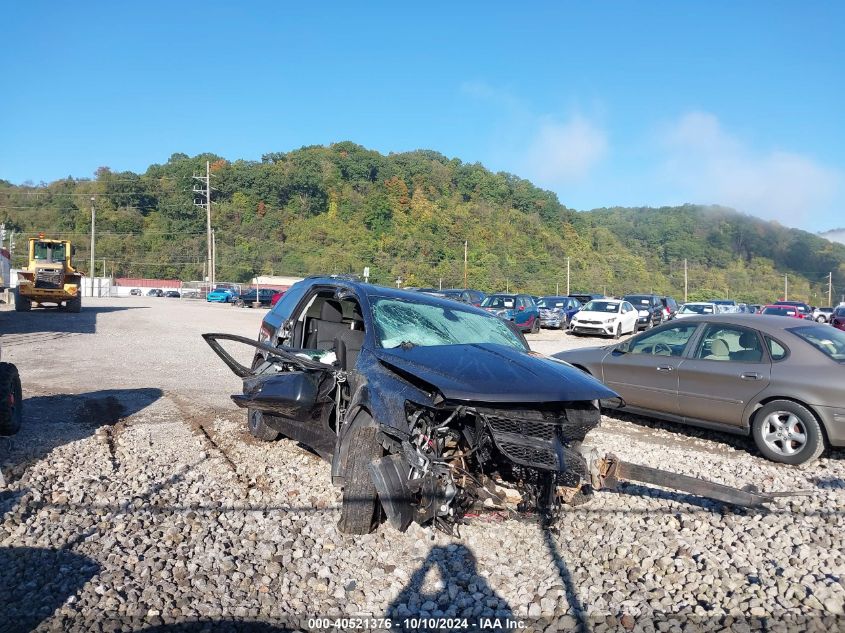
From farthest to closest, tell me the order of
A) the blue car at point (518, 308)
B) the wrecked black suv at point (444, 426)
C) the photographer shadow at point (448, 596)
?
the blue car at point (518, 308)
the wrecked black suv at point (444, 426)
the photographer shadow at point (448, 596)

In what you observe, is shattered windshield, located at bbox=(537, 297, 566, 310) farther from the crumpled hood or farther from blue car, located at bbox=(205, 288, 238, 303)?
blue car, located at bbox=(205, 288, 238, 303)

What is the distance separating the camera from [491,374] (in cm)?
423

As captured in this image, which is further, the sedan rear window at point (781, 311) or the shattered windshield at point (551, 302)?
A: the sedan rear window at point (781, 311)

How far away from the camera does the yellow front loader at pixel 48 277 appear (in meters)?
25.4

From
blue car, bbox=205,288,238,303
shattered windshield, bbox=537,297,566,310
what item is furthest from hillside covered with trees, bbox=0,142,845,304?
shattered windshield, bbox=537,297,566,310

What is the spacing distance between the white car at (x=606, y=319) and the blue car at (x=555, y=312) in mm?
2747

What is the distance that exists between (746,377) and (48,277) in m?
26.1

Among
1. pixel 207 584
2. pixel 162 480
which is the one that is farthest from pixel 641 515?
pixel 162 480

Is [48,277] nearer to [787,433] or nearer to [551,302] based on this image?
[551,302]

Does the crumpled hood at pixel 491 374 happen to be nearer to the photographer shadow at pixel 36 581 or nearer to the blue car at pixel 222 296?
the photographer shadow at pixel 36 581

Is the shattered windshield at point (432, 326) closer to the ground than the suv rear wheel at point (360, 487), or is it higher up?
higher up

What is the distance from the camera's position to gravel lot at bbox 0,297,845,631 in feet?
11.5

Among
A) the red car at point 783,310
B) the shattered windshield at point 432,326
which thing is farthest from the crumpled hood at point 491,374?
the red car at point 783,310

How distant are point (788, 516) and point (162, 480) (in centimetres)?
502
